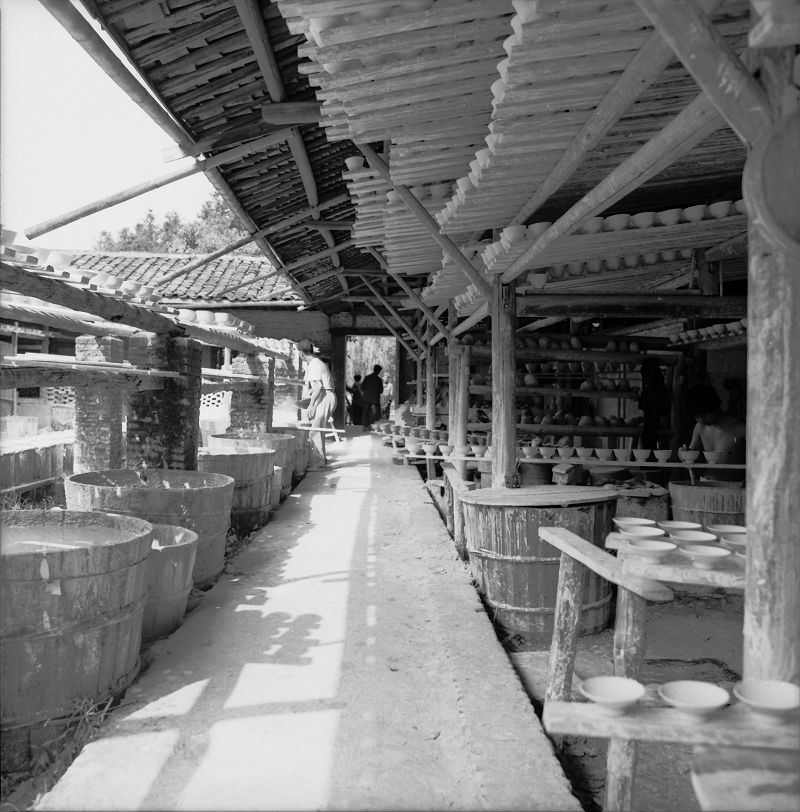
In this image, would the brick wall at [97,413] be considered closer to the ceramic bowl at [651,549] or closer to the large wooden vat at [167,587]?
the large wooden vat at [167,587]

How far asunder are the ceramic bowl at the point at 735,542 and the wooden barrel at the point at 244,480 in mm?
5231

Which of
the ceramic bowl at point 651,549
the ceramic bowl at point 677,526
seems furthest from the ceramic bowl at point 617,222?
the ceramic bowl at point 651,549

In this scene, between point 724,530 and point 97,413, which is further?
point 97,413

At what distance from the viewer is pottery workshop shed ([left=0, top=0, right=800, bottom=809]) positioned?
6.69 ft

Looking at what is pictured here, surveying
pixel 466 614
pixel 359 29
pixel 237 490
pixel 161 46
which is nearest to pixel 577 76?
pixel 359 29

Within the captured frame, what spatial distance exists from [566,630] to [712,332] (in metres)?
4.34

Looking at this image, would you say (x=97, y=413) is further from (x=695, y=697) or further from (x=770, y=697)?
(x=770, y=697)

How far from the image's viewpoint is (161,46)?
436cm

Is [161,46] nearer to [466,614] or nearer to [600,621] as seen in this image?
[466,614]

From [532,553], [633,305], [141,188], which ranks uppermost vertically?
[141,188]

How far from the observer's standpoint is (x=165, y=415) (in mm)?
6605

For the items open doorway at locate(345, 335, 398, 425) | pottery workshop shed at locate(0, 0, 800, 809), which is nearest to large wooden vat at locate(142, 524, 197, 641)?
pottery workshop shed at locate(0, 0, 800, 809)

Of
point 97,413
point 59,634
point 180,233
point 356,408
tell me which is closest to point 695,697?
point 59,634

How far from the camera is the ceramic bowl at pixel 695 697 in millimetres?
1891
